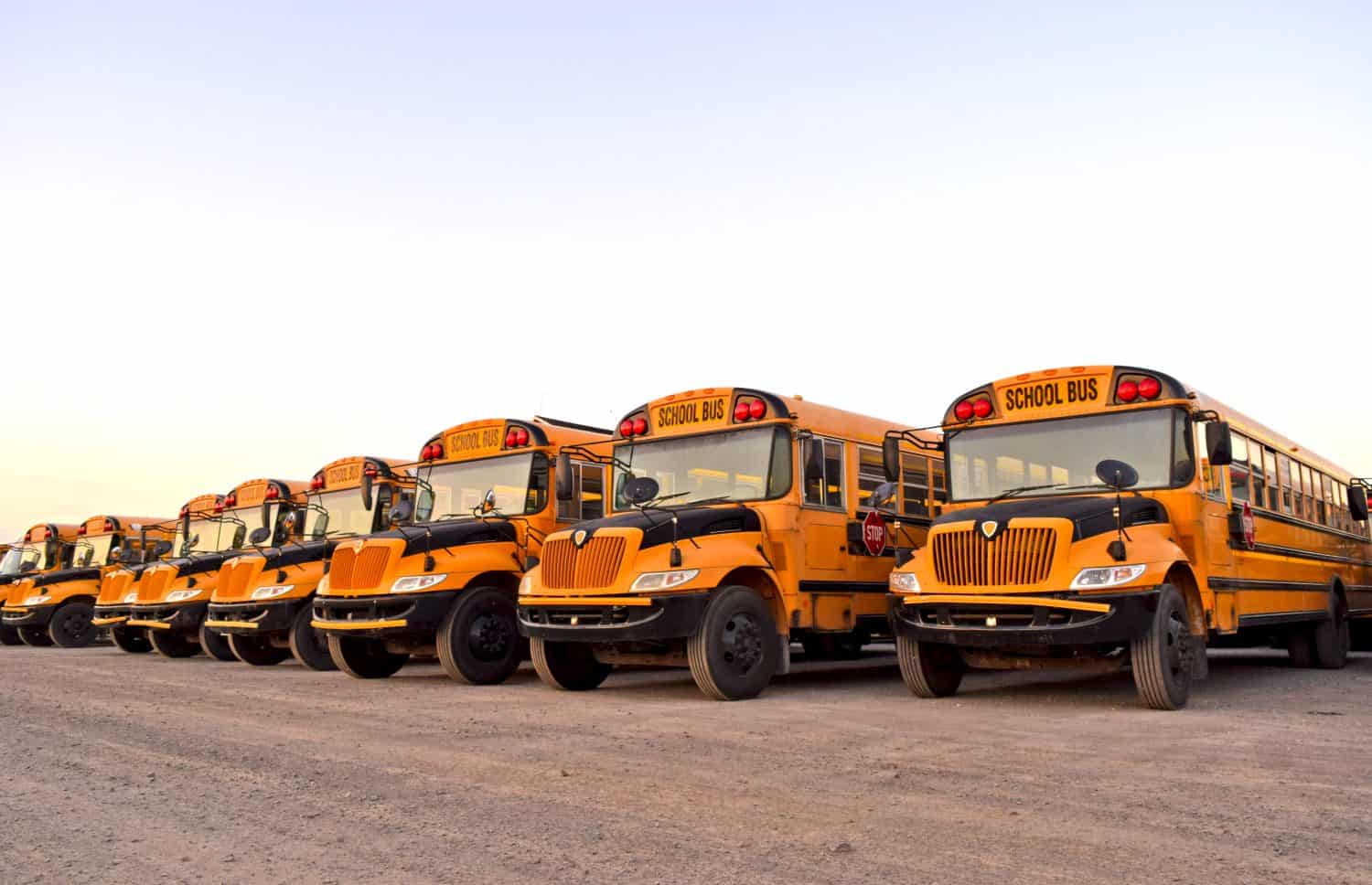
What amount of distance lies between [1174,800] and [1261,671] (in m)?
9.21

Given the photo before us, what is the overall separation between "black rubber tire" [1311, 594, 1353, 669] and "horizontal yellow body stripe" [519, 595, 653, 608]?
345 inches

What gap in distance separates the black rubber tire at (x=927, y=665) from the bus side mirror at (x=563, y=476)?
394 cm

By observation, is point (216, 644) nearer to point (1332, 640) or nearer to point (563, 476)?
point (563, 476)

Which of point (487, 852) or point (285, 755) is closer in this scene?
point (487, 852)

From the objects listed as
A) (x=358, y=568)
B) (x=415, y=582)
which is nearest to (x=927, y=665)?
(x=415, y=582)

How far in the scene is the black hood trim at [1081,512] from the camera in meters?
8.38

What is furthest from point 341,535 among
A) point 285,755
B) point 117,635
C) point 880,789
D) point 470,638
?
point 880,789

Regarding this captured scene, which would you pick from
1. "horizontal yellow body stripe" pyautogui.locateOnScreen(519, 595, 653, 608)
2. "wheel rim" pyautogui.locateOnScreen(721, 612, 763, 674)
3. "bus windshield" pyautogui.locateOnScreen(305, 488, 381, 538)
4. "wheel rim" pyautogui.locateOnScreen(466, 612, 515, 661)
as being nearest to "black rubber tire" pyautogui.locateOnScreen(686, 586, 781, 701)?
"wheel rim" pyautogui.locateOnScreen(721, 612, 763, 674)

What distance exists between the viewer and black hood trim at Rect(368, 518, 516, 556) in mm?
11398

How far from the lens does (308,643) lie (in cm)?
1379

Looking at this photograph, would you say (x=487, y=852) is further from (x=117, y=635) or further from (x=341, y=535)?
(x=117, y=635)

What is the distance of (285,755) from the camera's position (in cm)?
637

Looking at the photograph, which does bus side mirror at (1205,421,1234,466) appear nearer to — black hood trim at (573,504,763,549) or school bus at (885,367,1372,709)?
school bus at (885,367,1372,709)

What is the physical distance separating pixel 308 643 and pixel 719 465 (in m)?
6.42
